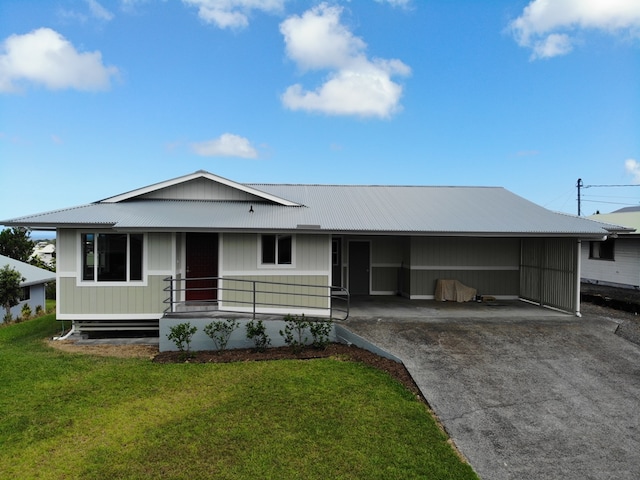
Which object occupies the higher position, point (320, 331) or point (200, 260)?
point (200, 260)

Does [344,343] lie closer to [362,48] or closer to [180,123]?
[180,123]

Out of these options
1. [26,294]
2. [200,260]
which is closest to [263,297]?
[200,260]

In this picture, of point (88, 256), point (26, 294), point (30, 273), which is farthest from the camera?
point (30, 273)

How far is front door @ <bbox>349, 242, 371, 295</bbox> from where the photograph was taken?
14039 mm

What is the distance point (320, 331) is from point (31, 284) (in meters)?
24.8

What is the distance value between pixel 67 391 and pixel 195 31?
14.3 meters

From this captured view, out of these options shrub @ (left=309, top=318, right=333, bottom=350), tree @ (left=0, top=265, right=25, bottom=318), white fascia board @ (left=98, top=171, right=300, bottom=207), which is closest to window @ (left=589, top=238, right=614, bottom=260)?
white fascia board @ (left=98, top=171, right=300, bottom=207)

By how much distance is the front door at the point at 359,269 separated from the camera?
14039 mm

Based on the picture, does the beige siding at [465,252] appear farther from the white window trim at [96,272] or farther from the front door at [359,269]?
the white window trim at [96,272]

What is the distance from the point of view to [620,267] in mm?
18562

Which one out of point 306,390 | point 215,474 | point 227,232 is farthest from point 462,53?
point 215,474

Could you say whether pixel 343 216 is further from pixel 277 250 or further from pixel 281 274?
pixel 281 274

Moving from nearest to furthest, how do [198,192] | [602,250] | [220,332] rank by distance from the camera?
[220,332]
[198,192]
[602,250]

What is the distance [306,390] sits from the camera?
20.7ft
